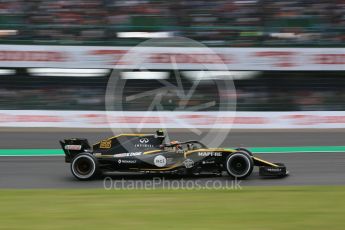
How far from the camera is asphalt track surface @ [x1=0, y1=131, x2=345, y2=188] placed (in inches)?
372

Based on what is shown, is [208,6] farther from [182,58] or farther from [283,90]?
[283,90]

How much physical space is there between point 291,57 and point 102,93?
6.33m

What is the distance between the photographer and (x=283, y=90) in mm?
19156

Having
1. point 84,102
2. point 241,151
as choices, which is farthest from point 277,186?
point 84,102

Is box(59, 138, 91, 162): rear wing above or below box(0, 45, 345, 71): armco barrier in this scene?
below

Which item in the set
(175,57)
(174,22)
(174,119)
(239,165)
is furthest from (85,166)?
(174,22)

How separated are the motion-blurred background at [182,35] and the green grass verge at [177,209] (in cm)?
1002

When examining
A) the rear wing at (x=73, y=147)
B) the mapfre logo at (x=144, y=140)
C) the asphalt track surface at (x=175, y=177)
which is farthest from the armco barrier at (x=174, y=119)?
the mapfre logo at (x=144, y=140)

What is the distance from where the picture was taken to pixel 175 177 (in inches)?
385

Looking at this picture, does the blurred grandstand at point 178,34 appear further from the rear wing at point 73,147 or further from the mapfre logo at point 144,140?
the mapfre logo at point 144,140

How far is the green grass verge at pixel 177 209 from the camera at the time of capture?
20.6ft

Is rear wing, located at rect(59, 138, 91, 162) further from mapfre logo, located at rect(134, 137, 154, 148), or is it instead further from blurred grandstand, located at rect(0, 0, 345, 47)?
blurred grandstand, located at rect(0, 0, 345, 47)

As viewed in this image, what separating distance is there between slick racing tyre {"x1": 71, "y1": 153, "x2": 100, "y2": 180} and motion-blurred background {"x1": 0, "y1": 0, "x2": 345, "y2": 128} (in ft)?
28.0

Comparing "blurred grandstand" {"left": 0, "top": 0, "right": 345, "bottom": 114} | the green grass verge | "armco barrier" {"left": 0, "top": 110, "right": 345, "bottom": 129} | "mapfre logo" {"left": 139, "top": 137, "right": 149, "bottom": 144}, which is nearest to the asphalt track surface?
"mapfre logo" {"left": 139, "top": 137, "right": 149, "bottom": 144}
